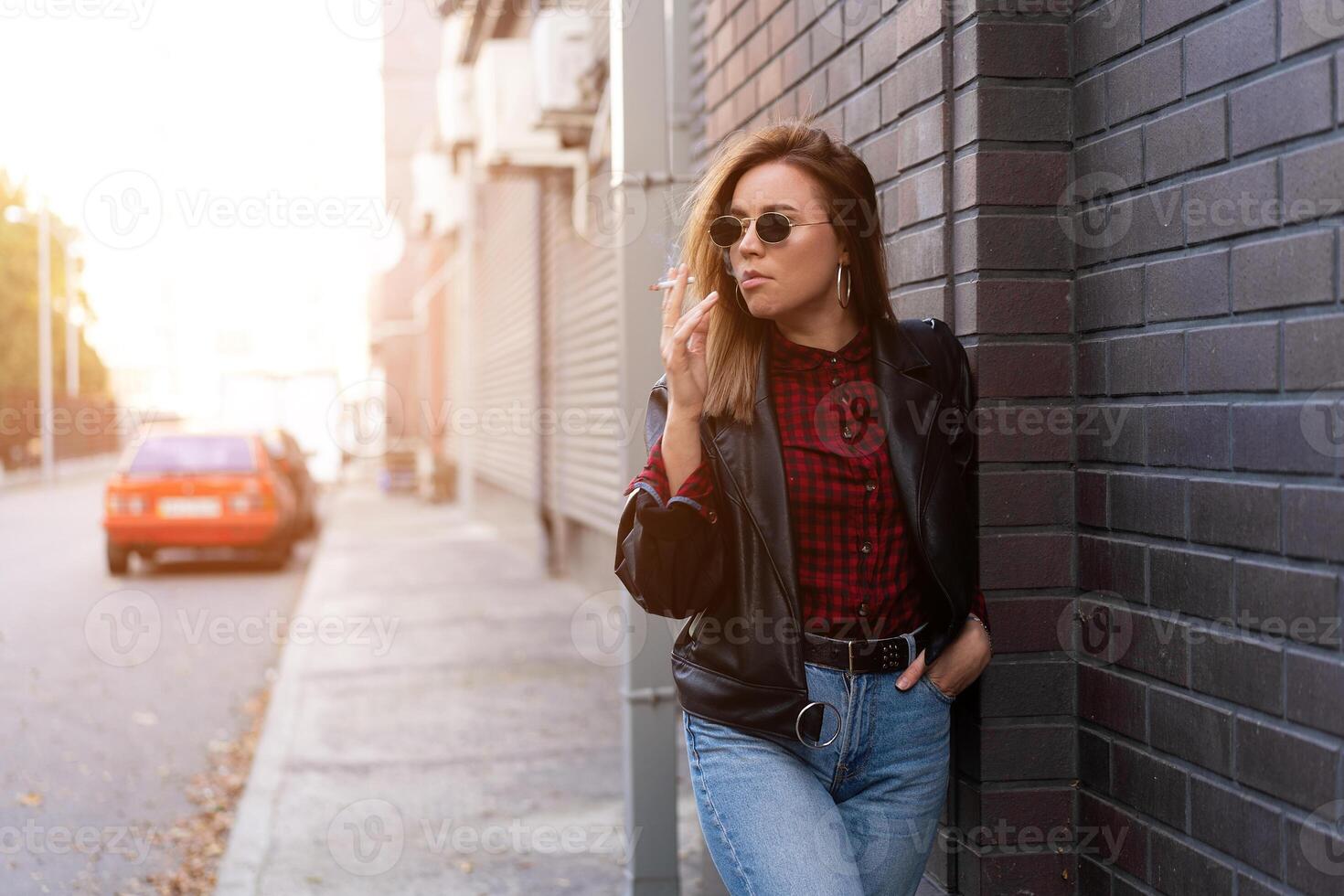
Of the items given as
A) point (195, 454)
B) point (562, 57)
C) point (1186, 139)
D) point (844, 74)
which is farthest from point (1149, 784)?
point (195, 454)

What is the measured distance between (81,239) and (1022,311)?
46.9 m

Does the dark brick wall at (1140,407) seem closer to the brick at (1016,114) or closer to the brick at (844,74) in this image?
the brick at (1016,114)

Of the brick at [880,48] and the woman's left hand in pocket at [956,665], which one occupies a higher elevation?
the brick at [880,48]

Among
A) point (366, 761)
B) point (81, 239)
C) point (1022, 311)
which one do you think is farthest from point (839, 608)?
point (81, 239)

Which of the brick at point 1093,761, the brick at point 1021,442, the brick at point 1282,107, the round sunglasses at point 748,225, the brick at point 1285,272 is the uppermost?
the brick at point 1282,107

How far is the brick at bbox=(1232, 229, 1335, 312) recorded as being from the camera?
191 centimetres

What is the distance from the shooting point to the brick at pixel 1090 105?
8.33ft

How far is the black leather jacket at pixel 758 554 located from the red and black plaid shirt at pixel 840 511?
0.03 meters

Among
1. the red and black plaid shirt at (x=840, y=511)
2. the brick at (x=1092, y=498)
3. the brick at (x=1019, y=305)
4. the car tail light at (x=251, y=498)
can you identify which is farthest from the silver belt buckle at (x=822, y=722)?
the car tail light at (x=251, y=498)

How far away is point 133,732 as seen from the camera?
678cm

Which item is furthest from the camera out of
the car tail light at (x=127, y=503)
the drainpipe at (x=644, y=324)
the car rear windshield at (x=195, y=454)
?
the car rear windshield at (x=195, y=454)

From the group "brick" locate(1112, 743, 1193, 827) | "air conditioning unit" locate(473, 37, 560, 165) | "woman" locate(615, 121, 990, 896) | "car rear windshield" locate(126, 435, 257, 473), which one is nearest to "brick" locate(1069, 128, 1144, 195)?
"woman" locate(615, 121, 990, 896)

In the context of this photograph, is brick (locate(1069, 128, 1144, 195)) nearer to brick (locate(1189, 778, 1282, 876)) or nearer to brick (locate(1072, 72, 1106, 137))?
brick (locate(1072, 72, 1106, 137))

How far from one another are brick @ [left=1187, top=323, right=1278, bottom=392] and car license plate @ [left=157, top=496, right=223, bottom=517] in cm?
1206
